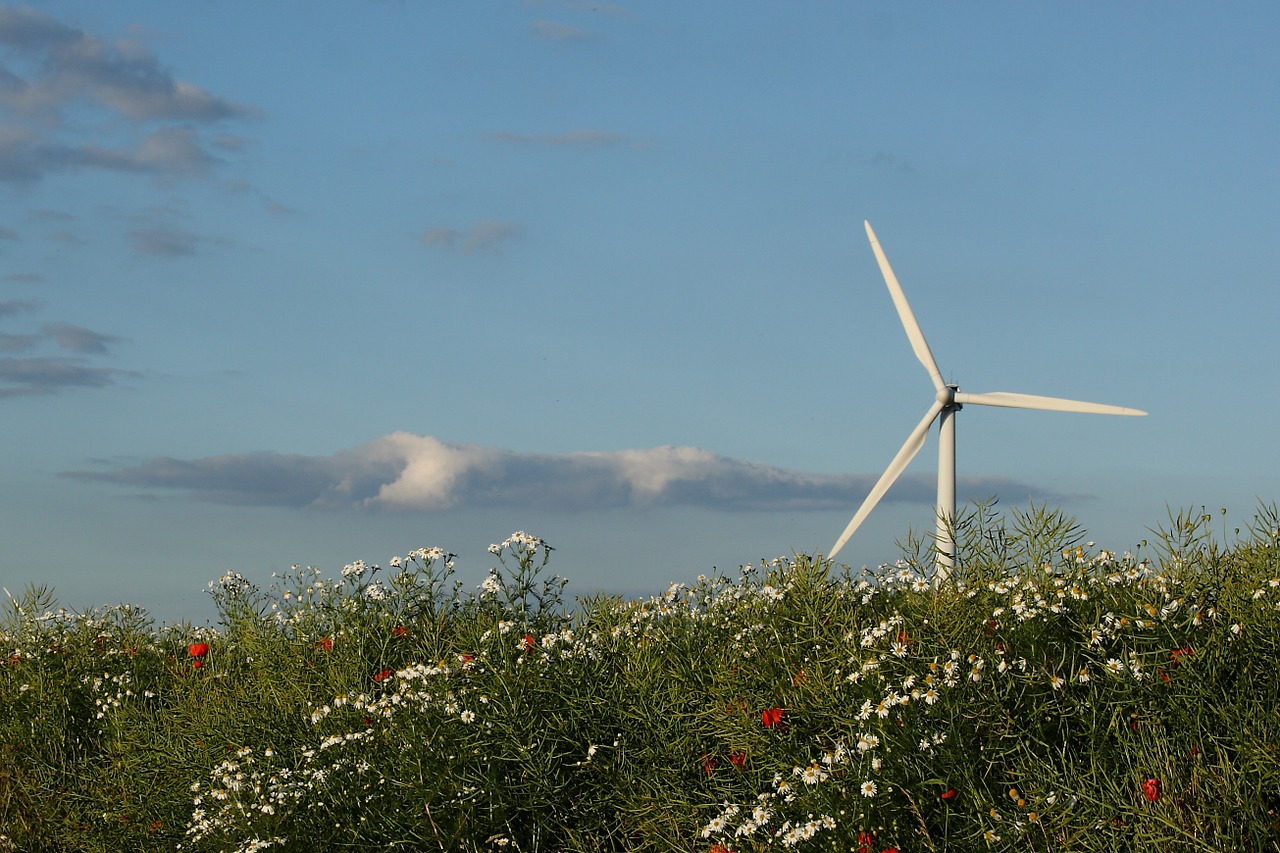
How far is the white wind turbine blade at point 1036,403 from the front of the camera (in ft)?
65.7

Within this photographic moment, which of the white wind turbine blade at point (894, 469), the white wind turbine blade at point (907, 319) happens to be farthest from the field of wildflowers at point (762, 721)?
the white wind turbine blade at point (907, 319)

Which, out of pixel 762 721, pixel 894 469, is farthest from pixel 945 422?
pixel 762 721

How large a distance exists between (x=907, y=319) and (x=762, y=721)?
13.6 m

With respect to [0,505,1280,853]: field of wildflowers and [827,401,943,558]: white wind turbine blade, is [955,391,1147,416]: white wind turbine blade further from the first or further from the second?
[0,505,1280,853]: field of wildflowers

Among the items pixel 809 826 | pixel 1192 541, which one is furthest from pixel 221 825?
pixel 1192 541

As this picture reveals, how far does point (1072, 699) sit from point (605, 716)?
3.88 metres

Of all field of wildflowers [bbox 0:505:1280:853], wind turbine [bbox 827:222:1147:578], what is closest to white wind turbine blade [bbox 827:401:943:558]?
wind turbine [bbox 827:222:1147:578]

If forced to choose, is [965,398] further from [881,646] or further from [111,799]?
[111,799]

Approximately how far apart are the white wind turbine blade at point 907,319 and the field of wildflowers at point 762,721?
9944mm

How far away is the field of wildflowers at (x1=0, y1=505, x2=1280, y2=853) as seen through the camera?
28.7 feet

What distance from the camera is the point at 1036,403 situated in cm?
2045

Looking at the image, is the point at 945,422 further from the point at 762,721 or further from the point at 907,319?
the point at 762,721

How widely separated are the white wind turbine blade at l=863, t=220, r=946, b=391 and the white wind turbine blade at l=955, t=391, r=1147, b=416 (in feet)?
2.16

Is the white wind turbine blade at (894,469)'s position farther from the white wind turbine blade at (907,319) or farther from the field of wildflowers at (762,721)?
the field of wildflowers at (762,721)
